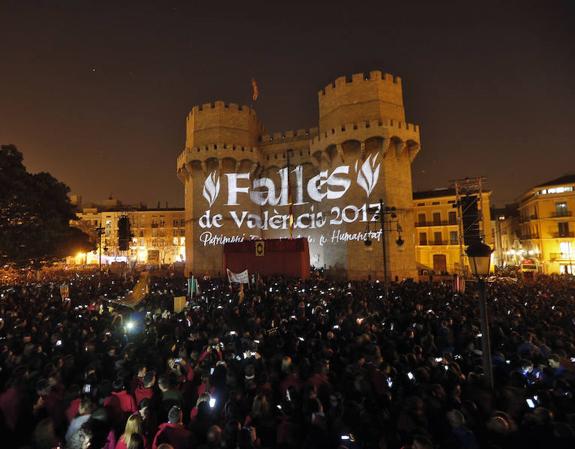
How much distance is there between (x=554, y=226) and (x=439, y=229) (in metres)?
12.1

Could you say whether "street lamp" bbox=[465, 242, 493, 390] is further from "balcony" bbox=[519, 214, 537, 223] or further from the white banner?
"balcony" bbox=[519, 214, 537, 223]

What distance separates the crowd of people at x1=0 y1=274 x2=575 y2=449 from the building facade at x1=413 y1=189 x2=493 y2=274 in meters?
32.7

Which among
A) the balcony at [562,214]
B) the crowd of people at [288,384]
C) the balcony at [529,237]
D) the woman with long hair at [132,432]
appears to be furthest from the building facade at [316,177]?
the woman with long hair at [132,432]

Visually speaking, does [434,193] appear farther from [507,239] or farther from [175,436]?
[175,436]

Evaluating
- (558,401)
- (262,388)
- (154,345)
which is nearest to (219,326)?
(154,345)

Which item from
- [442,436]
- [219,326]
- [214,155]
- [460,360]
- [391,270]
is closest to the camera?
[442,436]

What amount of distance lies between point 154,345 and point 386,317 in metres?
7.53

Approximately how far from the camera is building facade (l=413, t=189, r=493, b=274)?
138 ft

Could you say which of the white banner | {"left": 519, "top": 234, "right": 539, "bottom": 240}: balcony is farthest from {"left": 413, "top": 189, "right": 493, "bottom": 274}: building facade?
the white banner

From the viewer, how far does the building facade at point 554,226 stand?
3650 cm

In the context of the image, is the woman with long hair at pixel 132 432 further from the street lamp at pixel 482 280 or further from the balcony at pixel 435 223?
the balcony at pixel 435 223

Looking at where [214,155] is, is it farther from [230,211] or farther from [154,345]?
[154,345]

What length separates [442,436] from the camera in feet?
15.5

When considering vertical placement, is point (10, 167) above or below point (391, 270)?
above
